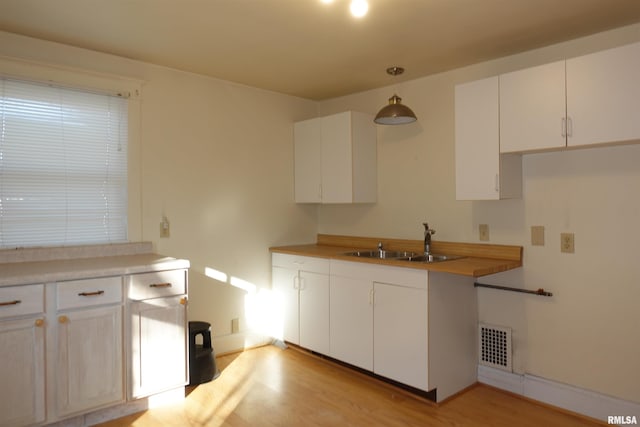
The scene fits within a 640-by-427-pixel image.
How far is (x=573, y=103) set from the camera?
2.45m

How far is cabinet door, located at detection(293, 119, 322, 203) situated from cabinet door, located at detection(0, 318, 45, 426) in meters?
2.42

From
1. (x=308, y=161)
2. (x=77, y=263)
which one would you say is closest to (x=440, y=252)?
(x=308, y=161)

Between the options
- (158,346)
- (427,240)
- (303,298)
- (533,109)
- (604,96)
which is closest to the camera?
(604,96)

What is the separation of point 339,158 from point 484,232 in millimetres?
1362

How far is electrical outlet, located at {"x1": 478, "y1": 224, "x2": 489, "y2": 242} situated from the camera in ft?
10.4

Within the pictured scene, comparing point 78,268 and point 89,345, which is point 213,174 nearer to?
point 78,268

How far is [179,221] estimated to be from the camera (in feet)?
11.4

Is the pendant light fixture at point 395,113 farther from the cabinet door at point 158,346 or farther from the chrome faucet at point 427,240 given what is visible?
the cabinet door at point 158,346

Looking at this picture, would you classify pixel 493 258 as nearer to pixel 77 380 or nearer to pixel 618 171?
pixel 618 171

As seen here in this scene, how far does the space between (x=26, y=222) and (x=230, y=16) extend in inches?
72.9

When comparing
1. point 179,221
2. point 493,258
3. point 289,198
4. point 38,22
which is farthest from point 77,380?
point 493,258

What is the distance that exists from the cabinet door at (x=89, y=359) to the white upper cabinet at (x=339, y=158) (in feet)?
6.63

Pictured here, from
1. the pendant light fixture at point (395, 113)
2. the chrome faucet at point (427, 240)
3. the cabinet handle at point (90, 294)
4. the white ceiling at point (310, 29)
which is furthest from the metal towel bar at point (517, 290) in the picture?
the cabinet handle at point (90, 294)

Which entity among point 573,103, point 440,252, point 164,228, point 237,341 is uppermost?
point 573,103
